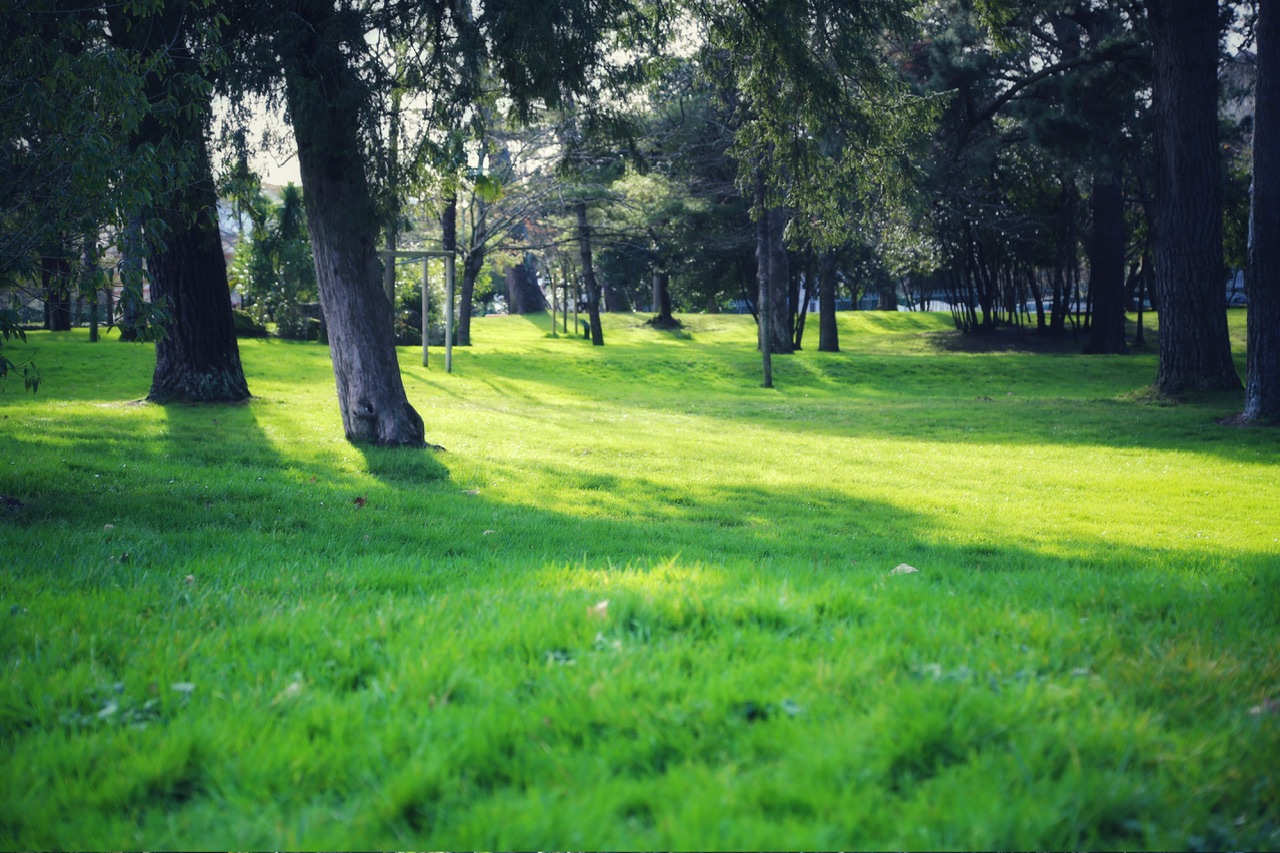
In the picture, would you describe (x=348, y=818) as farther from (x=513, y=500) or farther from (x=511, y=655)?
(x=513, y=500)

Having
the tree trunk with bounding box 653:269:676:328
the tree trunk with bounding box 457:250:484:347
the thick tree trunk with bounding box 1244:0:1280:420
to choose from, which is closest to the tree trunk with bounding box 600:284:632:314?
the tree trunk with bounding box 653:269:676:328

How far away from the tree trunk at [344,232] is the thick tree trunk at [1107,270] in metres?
26.8

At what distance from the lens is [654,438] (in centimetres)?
1543

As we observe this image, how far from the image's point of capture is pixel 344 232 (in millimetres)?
11031

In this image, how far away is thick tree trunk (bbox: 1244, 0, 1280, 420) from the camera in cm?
1500

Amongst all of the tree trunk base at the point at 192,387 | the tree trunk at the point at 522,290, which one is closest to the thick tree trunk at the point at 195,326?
the tree trunk base at the point at 192,387

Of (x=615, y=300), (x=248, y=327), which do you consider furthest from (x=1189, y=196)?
(x=615, y=300)

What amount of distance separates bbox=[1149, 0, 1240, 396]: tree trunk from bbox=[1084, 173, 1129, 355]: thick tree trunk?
1193 cm

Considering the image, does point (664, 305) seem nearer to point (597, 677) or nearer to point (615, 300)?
point (615, 300)

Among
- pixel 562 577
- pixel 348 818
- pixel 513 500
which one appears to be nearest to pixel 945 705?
pixel 348 818

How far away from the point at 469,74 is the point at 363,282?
9.91ft

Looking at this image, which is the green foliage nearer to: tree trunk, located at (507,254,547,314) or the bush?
the bush

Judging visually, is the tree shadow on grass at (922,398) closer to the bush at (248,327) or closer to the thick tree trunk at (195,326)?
the thick tree trunk at (195,326)

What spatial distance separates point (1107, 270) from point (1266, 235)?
1751cm
